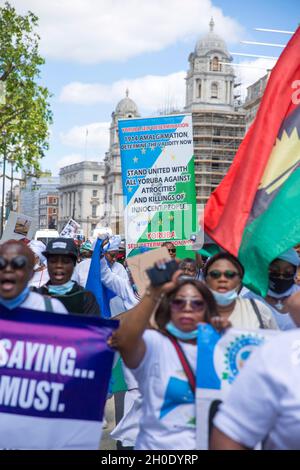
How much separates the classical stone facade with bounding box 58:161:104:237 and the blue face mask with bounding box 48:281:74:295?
147782 mm

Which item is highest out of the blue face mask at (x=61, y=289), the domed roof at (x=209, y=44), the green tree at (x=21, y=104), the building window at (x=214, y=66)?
the domed roof at (x=209, y=44)

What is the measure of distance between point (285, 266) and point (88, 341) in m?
1.89

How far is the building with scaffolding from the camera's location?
107 meters

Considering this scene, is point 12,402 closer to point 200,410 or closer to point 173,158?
point 200,410

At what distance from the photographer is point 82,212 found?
517ft

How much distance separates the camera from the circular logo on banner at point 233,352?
138 inches

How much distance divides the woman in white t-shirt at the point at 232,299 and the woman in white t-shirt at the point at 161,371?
647 millimetres

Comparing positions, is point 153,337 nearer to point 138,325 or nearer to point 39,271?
point 138,325

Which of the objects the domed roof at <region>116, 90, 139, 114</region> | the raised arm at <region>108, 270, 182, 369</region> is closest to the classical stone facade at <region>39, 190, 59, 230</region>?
the domed roof at <region>116, 90, 139, 114</region>

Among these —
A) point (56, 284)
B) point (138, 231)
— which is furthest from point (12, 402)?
point (138, 231)

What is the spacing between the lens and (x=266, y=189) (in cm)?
500

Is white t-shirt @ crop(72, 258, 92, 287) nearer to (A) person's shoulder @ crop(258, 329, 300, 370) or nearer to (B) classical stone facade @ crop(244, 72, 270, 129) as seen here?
(A) person's shoulder @ crop(258, 329, 300, 370)

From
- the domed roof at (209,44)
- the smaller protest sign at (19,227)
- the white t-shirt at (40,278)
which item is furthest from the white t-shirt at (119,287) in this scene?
the domed roof at (209,44)

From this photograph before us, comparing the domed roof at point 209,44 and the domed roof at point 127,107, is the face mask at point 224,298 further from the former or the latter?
the domed roof at point 127,107
